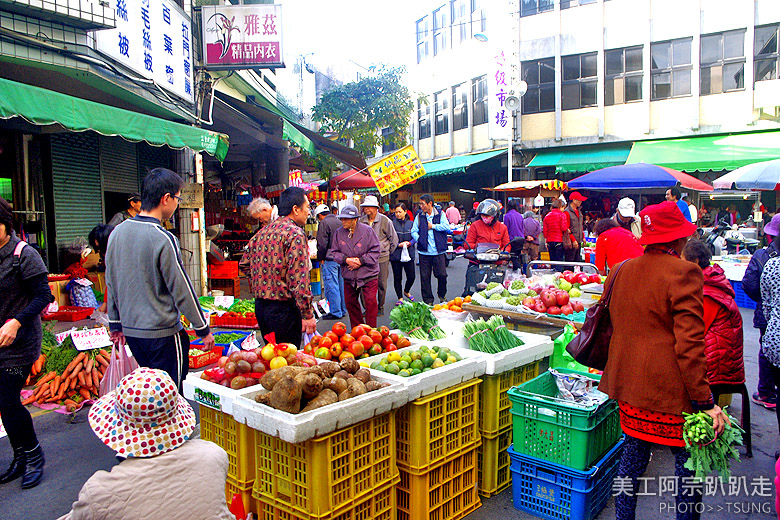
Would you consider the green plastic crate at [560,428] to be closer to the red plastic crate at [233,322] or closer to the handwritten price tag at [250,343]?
the handwritten price tag at [250,343]

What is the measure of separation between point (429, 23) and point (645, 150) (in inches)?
578

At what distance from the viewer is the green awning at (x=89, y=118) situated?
4898 mm

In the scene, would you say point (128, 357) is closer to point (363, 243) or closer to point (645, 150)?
point (363, 243)

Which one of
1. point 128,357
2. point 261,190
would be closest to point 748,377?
point 128,357

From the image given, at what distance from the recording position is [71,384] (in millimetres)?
5785

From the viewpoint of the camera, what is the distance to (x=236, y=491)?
Answer: 3432 mm

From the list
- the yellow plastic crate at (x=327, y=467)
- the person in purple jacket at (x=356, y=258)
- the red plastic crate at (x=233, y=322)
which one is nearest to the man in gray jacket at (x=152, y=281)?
the yellow plastic crate at (x=327, y=467)

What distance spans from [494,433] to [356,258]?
385 centimetres

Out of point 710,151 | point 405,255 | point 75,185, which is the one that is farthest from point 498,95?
point 75,185

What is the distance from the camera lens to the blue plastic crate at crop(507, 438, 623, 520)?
3564 millimetres

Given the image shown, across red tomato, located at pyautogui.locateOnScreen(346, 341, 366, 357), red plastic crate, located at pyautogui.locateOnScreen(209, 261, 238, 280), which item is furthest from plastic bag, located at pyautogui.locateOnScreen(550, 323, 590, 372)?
red plastic crate, located at pyautogui.locateOnScreen(209, 261, 238, 280)

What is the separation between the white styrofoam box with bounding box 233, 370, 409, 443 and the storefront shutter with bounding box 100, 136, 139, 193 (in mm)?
7255

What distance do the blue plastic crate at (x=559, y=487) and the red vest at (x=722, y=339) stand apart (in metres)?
1.14

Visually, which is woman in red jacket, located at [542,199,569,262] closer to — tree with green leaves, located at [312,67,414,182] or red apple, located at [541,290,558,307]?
red apple, located at [541,290,558,307]
